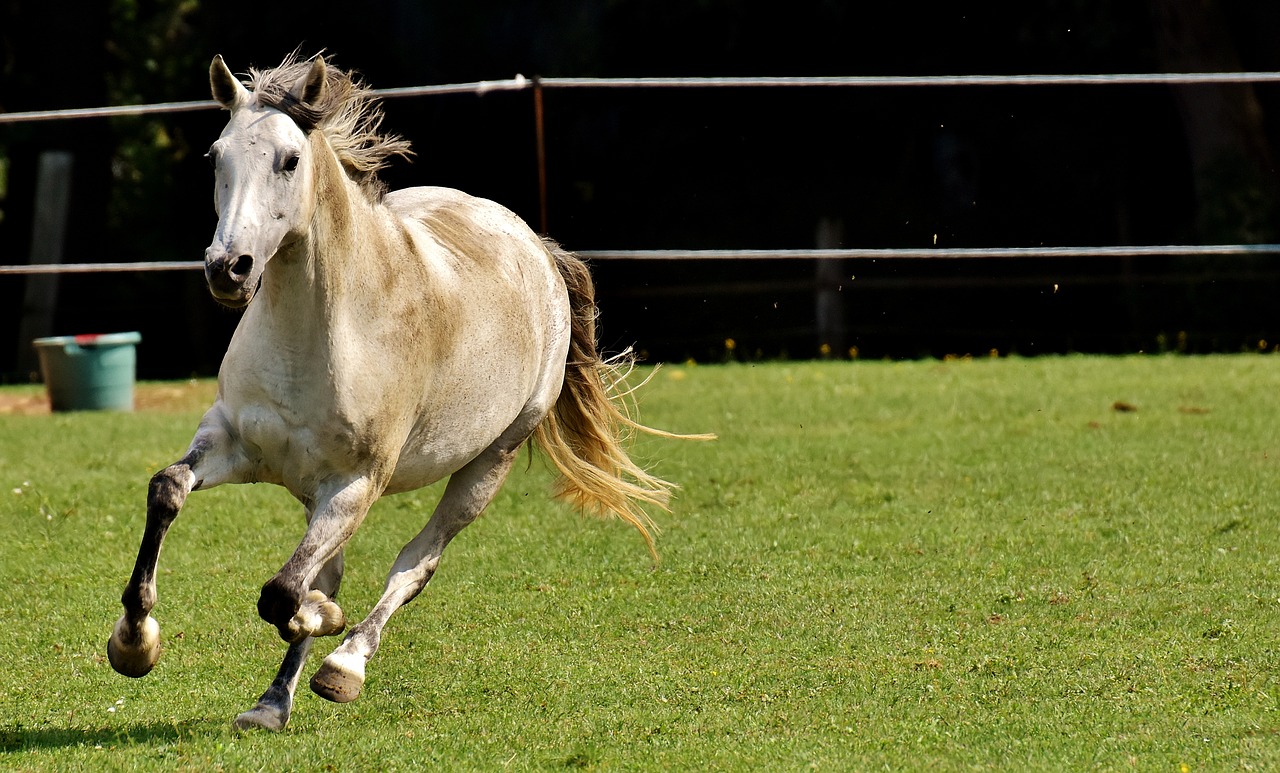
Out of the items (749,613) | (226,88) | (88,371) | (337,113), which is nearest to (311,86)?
(226,88)

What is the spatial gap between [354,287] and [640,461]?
4.45m

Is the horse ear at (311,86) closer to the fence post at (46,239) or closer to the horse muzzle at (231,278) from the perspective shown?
the horse muzzle at (231,278)

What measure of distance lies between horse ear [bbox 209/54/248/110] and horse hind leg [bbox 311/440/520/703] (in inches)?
57.7

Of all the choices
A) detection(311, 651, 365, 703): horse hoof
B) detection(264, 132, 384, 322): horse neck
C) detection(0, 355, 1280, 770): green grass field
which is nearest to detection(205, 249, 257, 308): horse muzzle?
detection(264, 132, 384, 322): horse neck

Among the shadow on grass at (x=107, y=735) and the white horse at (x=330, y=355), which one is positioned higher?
the white horse at (x=330, y=355)

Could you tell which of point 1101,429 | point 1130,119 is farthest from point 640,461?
point 1130,119

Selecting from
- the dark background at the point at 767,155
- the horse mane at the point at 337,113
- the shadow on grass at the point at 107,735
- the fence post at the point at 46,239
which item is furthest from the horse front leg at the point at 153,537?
the dark background at the point at 767,155

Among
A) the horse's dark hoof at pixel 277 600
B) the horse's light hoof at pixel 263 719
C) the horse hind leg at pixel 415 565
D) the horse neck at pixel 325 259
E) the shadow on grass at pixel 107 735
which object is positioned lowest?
the shadow on grass at pixel 107 735

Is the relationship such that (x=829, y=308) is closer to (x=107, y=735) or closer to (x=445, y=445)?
(x=445, y=445)

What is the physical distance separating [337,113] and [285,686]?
5.30 feet

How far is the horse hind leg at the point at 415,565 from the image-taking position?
3.86 meters

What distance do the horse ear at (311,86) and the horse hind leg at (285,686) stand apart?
4.24 feet

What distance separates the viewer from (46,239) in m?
12.4

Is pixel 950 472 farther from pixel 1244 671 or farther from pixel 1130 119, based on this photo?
pixel 1130 119
